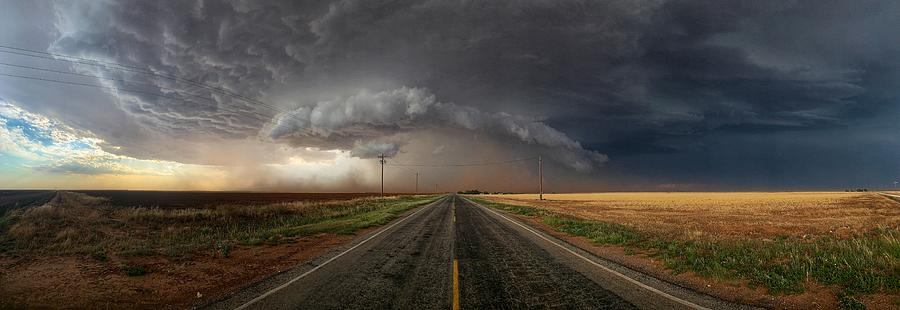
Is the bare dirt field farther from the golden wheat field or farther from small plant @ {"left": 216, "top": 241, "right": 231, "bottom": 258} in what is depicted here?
the golden wheat field

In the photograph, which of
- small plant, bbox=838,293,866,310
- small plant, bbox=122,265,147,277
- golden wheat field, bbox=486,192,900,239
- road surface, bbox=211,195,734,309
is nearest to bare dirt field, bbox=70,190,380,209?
small plant, bbox=122,265,147,277

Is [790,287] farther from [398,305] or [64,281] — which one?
[64,281]

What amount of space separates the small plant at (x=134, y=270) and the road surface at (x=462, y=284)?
11.9 feet

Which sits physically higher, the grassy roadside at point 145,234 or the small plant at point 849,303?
the small plant at point 849,303

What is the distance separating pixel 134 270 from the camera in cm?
923

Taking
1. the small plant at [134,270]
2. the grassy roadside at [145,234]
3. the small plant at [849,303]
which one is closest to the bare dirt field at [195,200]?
the grassy roadside at [145,234]

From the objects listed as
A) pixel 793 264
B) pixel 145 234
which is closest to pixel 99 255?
pixel 145 234

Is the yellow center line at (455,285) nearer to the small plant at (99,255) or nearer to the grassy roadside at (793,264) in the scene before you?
the grassy roadside at (793,264)

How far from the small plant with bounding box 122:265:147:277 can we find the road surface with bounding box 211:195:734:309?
3617mm

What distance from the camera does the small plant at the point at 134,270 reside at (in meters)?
9.08

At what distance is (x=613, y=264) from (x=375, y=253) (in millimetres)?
7004

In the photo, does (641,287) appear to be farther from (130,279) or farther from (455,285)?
(130,279)

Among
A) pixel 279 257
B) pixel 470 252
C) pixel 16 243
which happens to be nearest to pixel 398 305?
pixel 470 252

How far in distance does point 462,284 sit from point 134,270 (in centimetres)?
825
